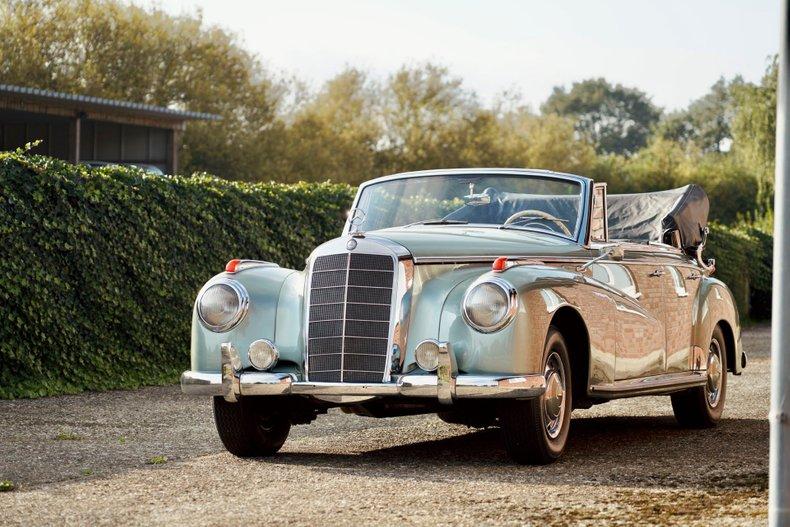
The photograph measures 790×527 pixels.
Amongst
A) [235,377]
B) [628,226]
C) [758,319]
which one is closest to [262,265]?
[235,377]

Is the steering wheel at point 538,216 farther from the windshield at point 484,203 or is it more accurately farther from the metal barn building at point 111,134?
the metal barn building at point 111,134

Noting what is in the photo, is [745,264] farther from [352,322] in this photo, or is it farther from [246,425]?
[352,322]

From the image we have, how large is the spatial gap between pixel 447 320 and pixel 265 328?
3.71ft

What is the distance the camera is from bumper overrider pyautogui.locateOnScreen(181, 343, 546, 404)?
698cm

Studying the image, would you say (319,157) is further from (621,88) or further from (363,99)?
(621,88)

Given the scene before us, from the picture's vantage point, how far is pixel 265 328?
24.9ft

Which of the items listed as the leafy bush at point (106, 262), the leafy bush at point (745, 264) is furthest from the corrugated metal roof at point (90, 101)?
the leafy bush at point (106, 262)

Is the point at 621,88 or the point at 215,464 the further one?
the point at 621,88

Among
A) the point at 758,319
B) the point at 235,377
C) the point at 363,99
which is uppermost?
the point at 363,99

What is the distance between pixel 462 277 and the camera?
24.4ft

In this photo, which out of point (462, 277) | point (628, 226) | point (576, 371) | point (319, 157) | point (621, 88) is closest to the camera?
point (462, 277)

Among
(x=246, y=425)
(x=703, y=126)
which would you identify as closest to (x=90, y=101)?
(x=246, y=425)

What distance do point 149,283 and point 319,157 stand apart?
132 feet

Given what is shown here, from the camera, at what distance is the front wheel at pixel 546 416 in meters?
7.23
